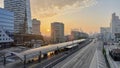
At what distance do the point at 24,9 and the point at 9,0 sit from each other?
1546 cm

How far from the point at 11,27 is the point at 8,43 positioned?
4740 centimetres

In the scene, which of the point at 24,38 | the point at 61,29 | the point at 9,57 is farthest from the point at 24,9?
the point at 9,57

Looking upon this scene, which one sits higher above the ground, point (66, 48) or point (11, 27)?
point (11, 27)

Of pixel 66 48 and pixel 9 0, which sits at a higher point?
pixel 9 0

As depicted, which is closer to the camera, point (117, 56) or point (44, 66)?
point (44, 66)

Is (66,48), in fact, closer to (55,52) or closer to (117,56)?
(55,52)

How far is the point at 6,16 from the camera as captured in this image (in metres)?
123

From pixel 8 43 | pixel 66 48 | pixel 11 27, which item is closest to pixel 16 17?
pixel 11 27

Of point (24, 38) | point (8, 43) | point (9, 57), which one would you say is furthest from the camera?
point (24, 38)

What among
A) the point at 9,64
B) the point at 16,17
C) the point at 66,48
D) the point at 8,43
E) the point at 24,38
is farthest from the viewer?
the point at 16,17

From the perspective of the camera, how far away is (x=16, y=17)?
181750 millimetres

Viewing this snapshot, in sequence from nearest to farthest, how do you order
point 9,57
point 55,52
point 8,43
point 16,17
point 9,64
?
point 9,64 < point 9,57 < point 55,52 < point 8,43 < point 16,17

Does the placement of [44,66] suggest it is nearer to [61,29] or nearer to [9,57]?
[9,57]

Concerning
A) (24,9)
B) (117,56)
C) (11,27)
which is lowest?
(117,56)
